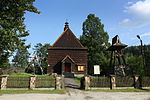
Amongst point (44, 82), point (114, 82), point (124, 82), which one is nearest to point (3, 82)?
point (44, 82)

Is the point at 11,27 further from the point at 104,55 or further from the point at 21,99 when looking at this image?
the point at 104,55

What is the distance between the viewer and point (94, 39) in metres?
43.7

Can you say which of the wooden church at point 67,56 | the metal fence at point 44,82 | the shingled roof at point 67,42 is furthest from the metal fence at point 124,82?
the shingled roof at point 67,42

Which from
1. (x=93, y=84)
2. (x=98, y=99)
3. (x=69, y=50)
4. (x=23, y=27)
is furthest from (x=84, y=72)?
(x=98, y=99)

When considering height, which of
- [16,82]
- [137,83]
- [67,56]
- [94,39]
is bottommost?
[137,83]

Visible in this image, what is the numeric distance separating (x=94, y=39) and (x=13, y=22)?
30215 millimetres

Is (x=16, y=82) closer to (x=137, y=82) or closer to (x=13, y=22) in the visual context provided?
(x=13, y=22)

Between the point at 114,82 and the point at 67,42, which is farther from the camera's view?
the point at 67,42

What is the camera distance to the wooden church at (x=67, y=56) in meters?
30.1

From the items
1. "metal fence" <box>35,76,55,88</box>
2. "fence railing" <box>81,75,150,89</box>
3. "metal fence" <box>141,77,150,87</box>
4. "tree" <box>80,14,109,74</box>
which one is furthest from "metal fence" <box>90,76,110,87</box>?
"tree" <box>80,14,109,74</box>

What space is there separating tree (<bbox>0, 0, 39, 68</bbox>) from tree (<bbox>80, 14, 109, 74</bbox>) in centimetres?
2763

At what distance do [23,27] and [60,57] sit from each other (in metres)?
14.2

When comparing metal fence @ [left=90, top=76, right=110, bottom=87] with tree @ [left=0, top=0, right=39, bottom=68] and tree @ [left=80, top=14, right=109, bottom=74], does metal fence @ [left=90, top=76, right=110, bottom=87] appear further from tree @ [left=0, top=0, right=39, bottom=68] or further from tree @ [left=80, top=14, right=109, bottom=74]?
tree @ [left=80, top=14, right=109, bottom=74]

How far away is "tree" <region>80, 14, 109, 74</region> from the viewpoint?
42156mm
